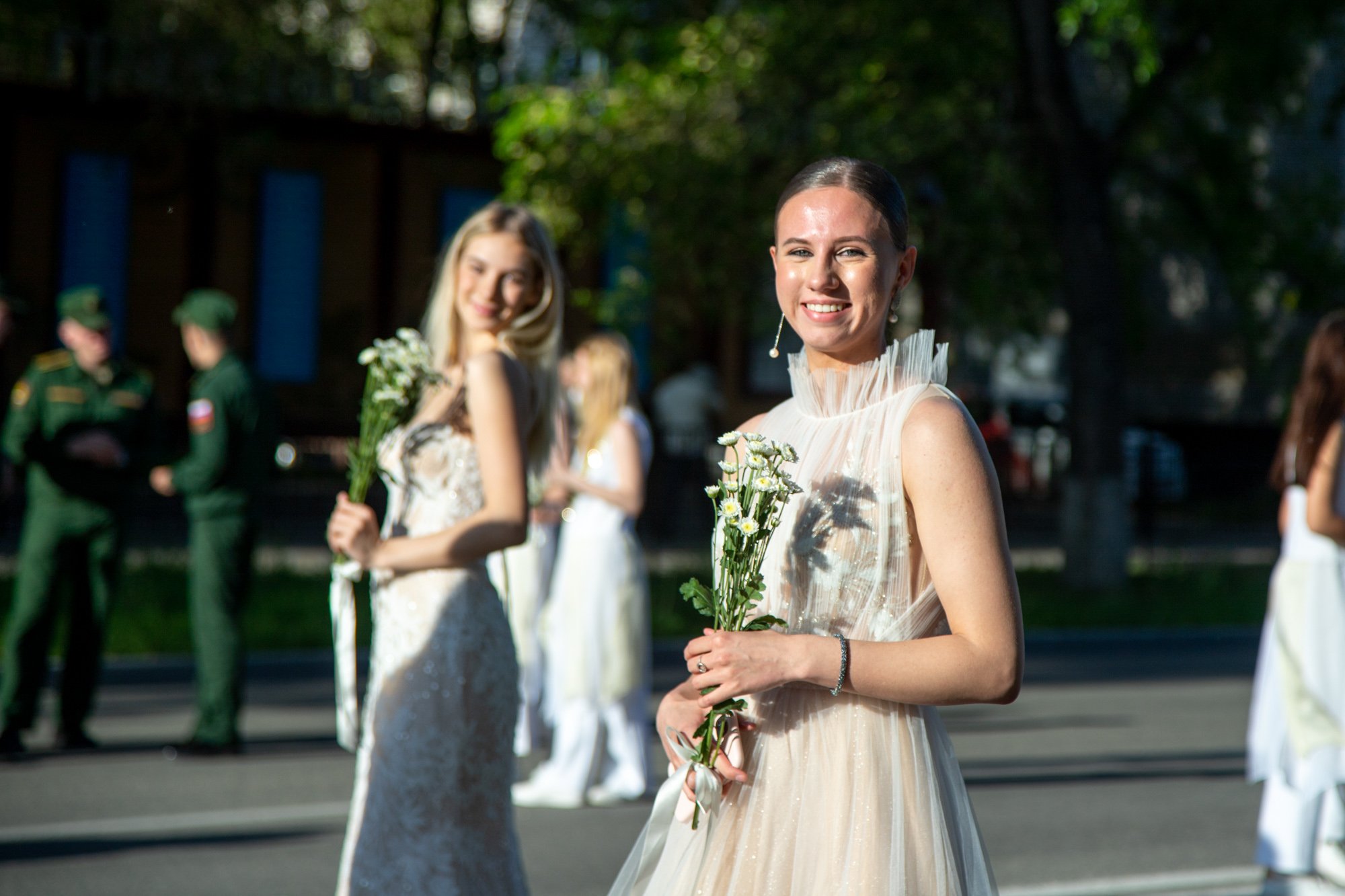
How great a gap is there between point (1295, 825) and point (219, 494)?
5440 mm

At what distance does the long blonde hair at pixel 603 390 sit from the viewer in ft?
26.1

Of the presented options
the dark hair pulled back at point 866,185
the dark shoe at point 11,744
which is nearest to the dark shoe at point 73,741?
the dark shoe at point 11,744

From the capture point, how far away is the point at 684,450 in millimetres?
18984

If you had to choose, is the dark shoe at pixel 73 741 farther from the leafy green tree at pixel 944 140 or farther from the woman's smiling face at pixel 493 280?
the leafy green tree at pixel 944 140

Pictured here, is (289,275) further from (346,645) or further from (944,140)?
(346,645)

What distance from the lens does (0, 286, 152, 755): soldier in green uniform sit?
26.5 feet

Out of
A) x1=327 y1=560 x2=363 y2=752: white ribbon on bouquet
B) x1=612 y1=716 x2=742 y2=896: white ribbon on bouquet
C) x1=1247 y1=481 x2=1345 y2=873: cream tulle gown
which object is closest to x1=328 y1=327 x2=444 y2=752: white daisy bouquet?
x1=327 y1=560 x2=363 y2=752: white ribbon on bouquet

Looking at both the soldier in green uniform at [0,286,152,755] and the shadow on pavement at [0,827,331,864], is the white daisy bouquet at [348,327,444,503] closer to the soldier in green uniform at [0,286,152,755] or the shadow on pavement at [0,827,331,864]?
the shadow on pavement at [0,827,331,864]

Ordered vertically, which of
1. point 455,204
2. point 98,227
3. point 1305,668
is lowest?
point 1305,668

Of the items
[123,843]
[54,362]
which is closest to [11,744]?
[123,843]

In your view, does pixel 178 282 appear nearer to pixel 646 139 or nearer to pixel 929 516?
pixel 646 139

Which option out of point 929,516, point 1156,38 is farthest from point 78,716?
point 1156,38

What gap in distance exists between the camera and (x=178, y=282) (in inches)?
974

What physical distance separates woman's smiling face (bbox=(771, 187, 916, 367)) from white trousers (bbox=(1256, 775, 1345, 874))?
13.2 feet
